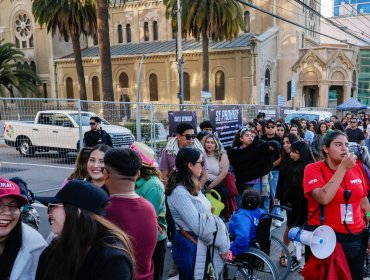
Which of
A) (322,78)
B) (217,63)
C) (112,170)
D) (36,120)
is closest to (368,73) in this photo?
(322,78)

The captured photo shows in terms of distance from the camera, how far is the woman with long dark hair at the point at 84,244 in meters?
1.50

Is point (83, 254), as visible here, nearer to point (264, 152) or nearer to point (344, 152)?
point (344, 152)

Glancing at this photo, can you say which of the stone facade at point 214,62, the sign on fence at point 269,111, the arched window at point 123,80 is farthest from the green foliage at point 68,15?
the sign on fence at point 269,111

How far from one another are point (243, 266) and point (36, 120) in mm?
6348

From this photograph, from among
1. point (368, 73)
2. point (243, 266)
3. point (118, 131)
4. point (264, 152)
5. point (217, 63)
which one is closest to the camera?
point (243, 266)

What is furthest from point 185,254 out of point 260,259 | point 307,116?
point 307,116

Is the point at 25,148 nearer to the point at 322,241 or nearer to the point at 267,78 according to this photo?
the point at 322,241

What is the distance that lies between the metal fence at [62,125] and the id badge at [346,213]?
6.56 m

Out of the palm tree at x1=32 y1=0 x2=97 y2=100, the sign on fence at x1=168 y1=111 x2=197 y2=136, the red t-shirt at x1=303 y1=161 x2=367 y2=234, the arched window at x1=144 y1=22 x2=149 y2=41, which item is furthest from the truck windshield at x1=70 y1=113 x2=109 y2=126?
the arched window at x1=144 y1=22 x2=149 y2=41

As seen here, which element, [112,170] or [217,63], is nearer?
[112,170]

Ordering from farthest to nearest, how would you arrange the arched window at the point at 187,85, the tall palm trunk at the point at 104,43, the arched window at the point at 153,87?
1. the arched window at the point at 153,87
2. the arched window at the point at 187,85
3. the tall palm trunk at the point at 104,43

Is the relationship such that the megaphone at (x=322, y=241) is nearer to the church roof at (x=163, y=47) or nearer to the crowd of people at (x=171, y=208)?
the crowd of people at (x=171, y=208)

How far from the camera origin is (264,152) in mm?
5359

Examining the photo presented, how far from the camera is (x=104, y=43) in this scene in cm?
1694
